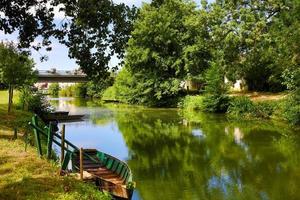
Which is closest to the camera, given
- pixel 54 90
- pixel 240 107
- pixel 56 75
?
pixel 240 107

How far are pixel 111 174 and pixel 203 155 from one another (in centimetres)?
1037

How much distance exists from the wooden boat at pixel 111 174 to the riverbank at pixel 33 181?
73 cm

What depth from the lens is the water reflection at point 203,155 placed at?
1969cm

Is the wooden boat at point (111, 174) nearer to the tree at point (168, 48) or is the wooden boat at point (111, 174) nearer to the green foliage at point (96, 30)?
the green foliage at point (96, 30)

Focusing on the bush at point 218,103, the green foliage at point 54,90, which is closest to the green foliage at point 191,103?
the bush at point 218,103

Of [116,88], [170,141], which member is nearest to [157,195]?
[170,141]

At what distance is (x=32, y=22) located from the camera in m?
12.4

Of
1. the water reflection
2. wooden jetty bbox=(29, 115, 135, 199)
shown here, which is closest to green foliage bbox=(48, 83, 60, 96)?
the water reflection

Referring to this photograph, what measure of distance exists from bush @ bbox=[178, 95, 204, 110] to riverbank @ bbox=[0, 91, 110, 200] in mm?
42607

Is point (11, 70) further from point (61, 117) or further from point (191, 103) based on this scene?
point (191, 103)

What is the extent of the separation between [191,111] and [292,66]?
20.1 m

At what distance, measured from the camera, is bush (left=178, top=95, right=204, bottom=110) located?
204 ft

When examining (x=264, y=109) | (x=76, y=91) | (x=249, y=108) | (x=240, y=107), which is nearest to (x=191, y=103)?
(x=240, y=107)

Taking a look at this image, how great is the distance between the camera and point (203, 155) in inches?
1107
